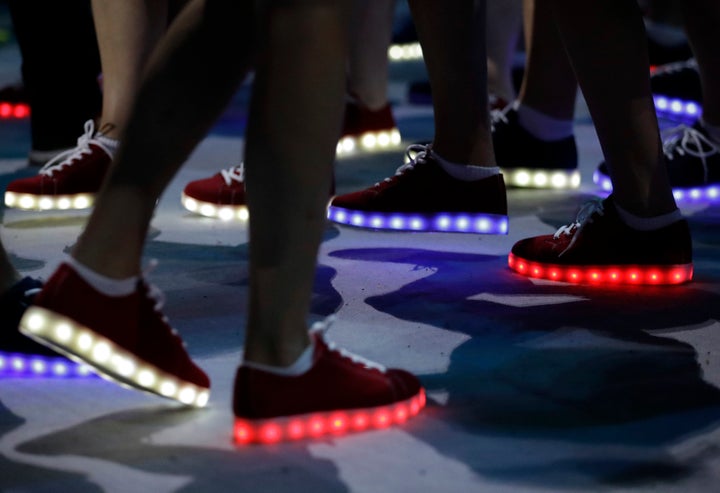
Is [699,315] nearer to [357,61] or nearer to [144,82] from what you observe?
[144,82]

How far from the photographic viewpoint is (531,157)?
3242 mm

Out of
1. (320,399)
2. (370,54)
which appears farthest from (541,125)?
(320,399)

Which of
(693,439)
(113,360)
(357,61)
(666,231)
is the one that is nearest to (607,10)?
(666,231)

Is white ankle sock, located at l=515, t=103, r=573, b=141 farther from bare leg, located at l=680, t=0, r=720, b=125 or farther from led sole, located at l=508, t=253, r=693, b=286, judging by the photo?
led sole, located at l=508, t=253, r=693, b=286

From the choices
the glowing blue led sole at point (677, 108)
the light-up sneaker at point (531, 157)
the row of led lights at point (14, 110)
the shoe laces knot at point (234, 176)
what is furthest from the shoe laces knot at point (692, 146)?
the row of led lights at point (14, 110)

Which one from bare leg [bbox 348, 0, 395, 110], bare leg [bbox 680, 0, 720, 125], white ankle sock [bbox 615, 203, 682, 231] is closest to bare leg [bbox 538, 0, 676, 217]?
white ankle sock [bbox 615, 203, 682, 231]

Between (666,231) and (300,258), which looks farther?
(666,231)

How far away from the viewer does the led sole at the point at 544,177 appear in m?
3.23

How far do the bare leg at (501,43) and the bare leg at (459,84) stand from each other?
1407mm

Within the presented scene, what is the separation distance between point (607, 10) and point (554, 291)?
51cm

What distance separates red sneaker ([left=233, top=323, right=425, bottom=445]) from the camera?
62.3 inches

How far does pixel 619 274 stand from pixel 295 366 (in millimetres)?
966

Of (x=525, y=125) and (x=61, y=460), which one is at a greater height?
(x=525, y=125)

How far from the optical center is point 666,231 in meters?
2.35
